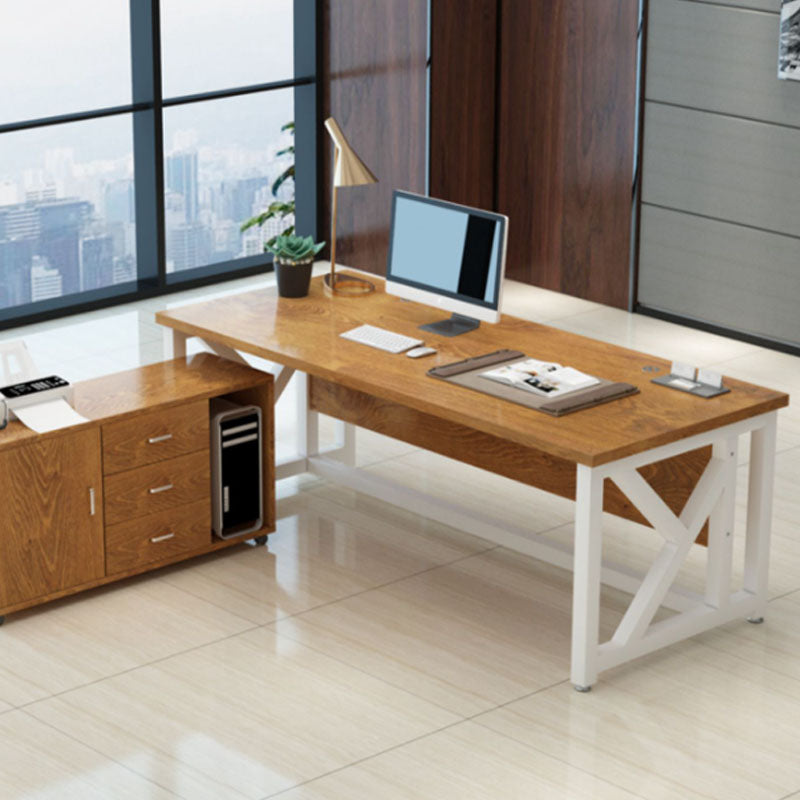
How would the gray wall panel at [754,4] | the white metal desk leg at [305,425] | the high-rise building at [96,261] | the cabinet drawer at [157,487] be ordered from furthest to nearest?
the high-rise building at [96,261] < the gray wall panel at [754,4] < the white metal desk leg at [305,425] < the cabinet drawer at [157,487]

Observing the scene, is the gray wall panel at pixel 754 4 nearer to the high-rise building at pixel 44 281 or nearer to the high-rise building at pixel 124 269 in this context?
the high-rise building at pixel 124 269

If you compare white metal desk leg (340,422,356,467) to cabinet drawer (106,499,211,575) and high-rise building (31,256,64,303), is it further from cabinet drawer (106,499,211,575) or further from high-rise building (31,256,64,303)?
high-rise building (31,256,64,303)

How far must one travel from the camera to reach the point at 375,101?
26.1ft

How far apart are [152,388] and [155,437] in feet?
0.63

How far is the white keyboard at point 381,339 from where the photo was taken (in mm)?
4957

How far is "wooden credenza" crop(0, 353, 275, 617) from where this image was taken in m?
4.62

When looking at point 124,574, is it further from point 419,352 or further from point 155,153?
point 155,153

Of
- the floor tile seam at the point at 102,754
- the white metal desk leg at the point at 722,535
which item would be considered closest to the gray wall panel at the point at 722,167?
the white metal desk leg at the point at 722,535

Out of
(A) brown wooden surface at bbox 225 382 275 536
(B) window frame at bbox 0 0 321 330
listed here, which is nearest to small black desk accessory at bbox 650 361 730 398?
(A) brown wooden surface at bbox 225 382 275 536

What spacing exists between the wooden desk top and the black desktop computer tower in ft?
0.71

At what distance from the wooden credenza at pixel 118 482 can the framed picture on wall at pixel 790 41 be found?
2.79 metres

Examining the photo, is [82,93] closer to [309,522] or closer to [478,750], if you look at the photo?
[309,522]

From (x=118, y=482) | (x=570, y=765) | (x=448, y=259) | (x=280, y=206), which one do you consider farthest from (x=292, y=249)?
(x=280, y=206)

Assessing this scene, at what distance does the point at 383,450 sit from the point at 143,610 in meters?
1.52
